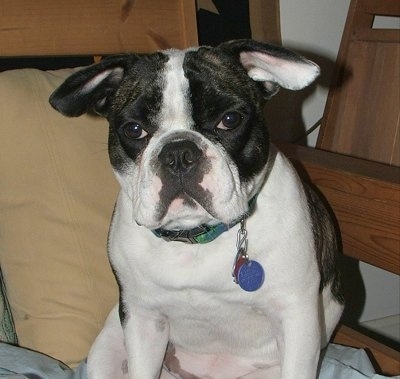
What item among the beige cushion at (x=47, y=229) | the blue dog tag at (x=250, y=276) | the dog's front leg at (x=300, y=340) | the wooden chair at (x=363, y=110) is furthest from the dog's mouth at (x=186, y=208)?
the wooden chair at (x=363, y=110)

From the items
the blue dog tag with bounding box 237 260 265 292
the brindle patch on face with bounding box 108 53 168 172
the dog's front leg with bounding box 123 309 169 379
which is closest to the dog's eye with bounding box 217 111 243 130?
the brindle patch on face with bounding box 108 53 168 172

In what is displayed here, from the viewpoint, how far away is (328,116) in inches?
84.4

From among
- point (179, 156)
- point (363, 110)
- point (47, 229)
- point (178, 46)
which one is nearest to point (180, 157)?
point (179, 156)

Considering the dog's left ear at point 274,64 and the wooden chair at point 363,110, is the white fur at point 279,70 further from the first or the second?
the wooden chair at point 363,110

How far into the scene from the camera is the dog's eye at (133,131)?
1211mm

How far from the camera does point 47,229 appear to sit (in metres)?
1.51

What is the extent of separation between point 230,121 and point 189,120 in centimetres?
7

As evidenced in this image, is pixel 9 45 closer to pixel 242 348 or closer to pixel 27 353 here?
pixel 27 353

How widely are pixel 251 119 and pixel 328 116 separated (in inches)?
39.0

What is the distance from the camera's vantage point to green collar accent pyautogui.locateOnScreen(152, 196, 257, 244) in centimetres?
124

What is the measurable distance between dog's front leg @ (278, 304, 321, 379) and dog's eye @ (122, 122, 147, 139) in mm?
405

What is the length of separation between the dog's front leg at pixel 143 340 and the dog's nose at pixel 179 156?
368 millimetres

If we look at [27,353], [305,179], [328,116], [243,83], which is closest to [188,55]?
[243,83]

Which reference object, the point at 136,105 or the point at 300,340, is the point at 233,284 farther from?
the point at 136,105
